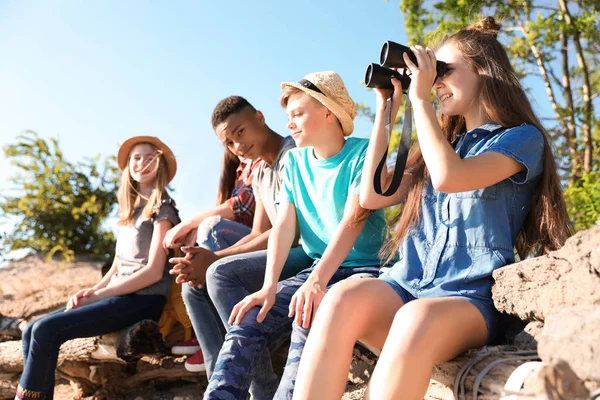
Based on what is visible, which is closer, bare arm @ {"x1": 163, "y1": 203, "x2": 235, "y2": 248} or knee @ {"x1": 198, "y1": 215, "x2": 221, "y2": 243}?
knee @ {"x1": 198, "y1": 215, "x2": 221, "y2": 243}

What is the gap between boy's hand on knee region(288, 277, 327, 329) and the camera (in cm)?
247

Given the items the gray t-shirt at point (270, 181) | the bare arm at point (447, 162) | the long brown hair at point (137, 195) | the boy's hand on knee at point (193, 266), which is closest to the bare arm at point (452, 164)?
the bare arm at point (447, 162)

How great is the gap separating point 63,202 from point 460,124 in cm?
545

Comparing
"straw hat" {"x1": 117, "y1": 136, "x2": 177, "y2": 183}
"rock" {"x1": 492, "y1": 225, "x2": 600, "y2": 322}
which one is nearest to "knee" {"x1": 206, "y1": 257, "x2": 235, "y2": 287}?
"rock" {"x1": 492, "y1": 225, "x2": 600, "y2": 322}

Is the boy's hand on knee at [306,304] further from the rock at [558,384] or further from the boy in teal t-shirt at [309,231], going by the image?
the rock at [558,384]

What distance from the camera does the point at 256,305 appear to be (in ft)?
8.84

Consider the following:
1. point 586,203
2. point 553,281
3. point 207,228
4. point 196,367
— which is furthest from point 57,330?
point 586,203

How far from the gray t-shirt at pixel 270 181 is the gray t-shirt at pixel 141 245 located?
722 millimetres

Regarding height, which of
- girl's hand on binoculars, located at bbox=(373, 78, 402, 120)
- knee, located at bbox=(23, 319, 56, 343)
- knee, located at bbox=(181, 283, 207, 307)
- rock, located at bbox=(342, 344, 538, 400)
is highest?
girl's hand on binoculars, located at bbox=(373, 78, 402, 120)

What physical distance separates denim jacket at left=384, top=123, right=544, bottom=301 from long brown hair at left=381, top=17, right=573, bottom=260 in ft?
0.15

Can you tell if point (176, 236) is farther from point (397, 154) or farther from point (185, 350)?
point (397, 154)

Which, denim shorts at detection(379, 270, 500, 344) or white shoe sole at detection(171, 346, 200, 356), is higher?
denim shorts at detection(379, 270, 500, 344)

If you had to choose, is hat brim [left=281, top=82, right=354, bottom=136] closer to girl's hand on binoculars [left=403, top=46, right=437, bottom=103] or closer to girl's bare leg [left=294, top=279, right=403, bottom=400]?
girl's hand on binoculars [left=403, top=46, right=437, bottom=103]

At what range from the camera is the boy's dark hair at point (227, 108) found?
3771mm
